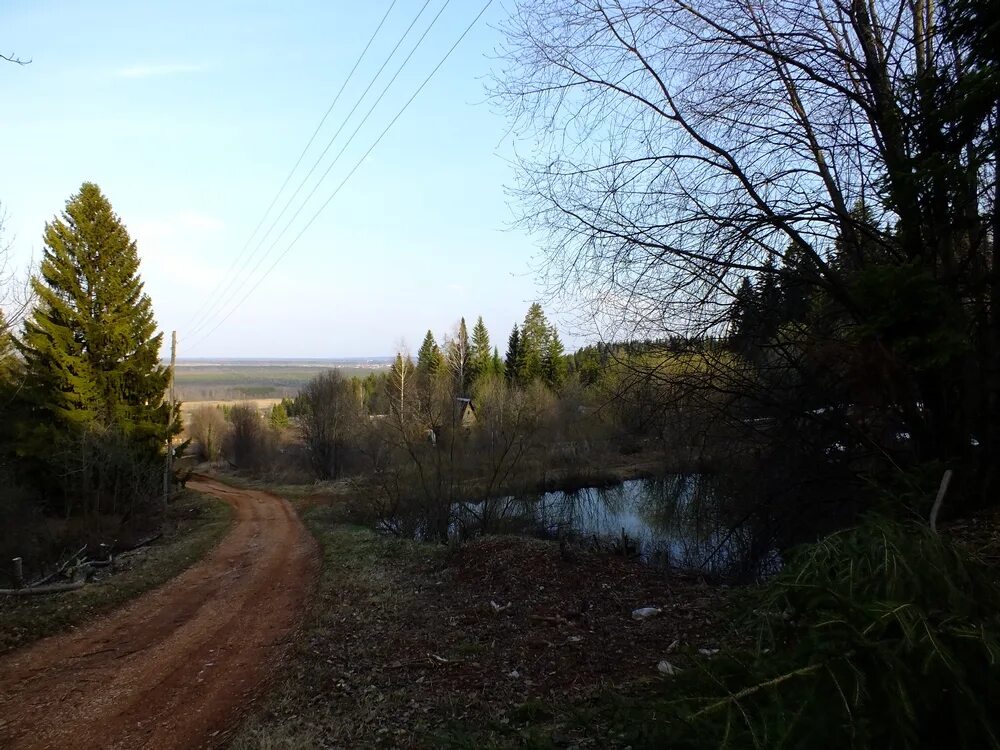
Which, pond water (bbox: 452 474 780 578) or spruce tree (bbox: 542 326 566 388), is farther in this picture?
spruce tree (bbox: 542 326 566 388)

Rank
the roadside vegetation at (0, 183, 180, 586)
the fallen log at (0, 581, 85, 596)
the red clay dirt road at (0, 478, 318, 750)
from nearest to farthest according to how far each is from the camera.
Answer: the red clay dirt road at (0, 478, 318, 750) → the fallen log at (0, 581, 85, 596) → the roadside vegetation at (0, 183, 180, 586)

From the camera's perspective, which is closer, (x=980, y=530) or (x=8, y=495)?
(x=980, y=530)

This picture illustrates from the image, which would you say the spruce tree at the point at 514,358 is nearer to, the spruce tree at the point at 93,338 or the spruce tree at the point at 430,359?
the spruce tree at the point at 430,359

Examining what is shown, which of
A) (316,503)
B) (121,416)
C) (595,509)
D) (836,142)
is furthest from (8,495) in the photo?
(836,142)

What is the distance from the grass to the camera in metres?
8.53

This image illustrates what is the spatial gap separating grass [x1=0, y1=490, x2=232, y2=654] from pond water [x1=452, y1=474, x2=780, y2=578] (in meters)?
6.48

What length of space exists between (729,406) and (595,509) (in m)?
17.3

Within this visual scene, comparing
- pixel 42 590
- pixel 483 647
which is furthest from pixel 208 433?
pixel 483 647

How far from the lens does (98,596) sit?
10250 millimetres

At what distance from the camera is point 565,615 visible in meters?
7.28

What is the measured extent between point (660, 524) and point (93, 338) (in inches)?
934

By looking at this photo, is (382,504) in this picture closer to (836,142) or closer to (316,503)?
(316,503)

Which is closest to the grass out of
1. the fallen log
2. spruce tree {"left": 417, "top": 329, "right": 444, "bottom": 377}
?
the fallen log

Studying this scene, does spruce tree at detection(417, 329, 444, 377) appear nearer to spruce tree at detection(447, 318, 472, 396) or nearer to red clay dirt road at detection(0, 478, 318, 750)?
spruce tree at detection(447, 318, 472, 396)
